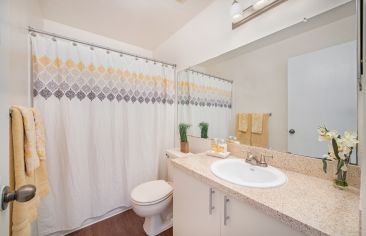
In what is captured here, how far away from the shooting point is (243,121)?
1.28m

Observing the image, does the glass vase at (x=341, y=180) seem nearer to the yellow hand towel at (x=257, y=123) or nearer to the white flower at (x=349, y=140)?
the white flower at (x=349, y=140)

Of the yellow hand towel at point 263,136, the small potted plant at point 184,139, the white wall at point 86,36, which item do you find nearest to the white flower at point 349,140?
the yellow hand towel at point 263,136

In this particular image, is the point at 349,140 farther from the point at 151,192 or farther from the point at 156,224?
the point at 156,224

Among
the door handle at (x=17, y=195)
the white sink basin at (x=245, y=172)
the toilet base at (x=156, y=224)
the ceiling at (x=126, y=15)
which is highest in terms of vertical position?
the ceiling at (x=126, y=15)

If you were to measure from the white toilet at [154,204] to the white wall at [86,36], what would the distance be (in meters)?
1.90

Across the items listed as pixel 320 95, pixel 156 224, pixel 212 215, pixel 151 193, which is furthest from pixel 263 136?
pixel 156 224

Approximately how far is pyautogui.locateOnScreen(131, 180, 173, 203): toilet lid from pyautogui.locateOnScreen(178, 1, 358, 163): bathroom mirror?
75 cm

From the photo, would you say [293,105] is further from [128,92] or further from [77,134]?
[77,134]

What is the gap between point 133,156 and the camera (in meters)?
1.78

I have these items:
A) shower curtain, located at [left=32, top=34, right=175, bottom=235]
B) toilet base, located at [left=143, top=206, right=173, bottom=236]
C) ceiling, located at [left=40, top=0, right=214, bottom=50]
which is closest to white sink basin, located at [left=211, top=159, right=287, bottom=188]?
toilet base, located at [left=143, top=206, right=173, bottom=236]

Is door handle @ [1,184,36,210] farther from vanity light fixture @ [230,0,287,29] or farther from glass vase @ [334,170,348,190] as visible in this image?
vanity light fixture @ [230,0,287,29]

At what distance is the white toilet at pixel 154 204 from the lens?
1.29 m

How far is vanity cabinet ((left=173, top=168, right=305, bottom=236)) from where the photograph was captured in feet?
2.05

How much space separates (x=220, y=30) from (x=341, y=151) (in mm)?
1312
